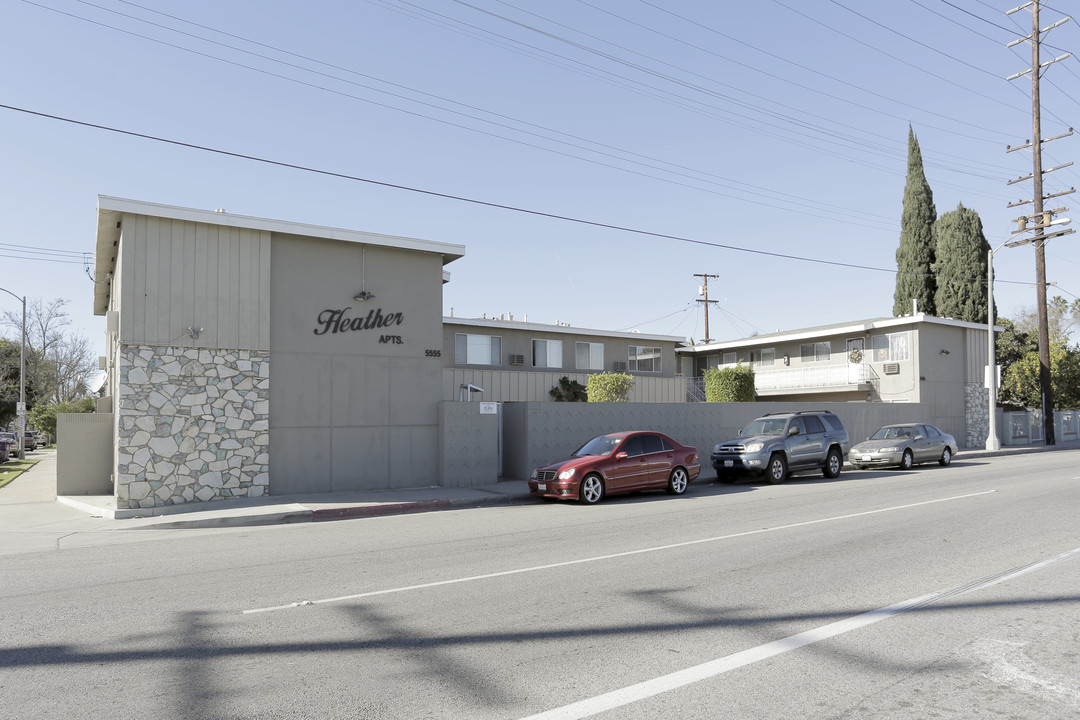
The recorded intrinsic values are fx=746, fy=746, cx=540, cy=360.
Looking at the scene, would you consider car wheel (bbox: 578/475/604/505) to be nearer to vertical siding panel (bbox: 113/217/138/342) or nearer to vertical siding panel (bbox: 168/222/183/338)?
vertical siding panel (bbox: 168/222/183/338)

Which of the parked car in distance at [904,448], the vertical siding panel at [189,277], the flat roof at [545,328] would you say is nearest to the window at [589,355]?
the flat roof at [545,328]

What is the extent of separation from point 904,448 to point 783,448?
5742mm

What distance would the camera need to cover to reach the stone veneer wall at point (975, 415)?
35625 millimetres

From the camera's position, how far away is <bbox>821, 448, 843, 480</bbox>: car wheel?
2092 cm

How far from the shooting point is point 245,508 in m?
15.0

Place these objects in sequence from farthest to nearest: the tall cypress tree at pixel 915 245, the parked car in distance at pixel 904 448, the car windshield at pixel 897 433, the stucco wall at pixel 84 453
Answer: the tall cypress tree at pixel 915 245
the car windshield at pixel 897 433
the parked car in distance at pixel 904 448
the stucco wall at pixel 84 453

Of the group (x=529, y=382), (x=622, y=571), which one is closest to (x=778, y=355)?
(x=529, y=382)

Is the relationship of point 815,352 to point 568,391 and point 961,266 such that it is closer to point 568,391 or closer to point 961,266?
point 568,391

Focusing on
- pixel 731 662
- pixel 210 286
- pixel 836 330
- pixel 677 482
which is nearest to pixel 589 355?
pixel 836 330

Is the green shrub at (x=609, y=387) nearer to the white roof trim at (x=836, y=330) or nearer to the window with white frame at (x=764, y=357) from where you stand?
the white roof trim at (x=836, y=330)

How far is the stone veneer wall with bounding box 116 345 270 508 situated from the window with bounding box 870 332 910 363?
2896 cm

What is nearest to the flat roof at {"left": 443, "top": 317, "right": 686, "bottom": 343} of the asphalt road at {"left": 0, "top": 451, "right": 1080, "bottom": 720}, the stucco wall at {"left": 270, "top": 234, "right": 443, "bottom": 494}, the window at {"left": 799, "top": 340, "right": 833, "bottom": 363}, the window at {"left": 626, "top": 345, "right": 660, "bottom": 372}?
the window at {"left": 626, "top": 345, "right": 660, "bottom": 372}

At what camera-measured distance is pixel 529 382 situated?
34.6 metres

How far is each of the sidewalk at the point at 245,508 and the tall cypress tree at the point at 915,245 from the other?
43.5m
